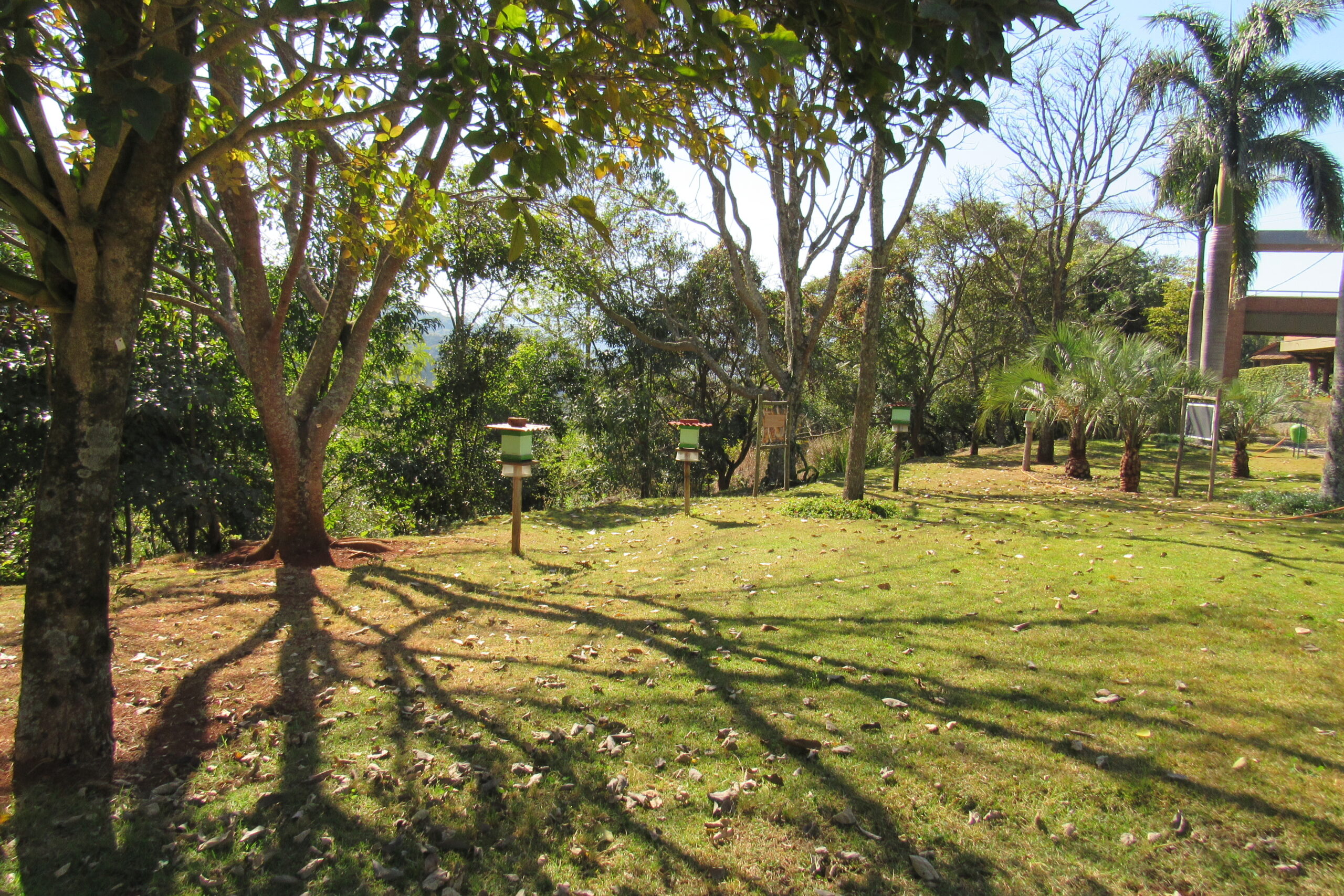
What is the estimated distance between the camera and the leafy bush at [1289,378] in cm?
1408

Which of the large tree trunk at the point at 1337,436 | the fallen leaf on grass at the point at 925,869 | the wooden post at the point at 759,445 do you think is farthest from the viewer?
the wooden post at the point at 759,445

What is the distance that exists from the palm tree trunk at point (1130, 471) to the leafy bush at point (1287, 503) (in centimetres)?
148

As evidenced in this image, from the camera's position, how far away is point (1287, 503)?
10.0 metres

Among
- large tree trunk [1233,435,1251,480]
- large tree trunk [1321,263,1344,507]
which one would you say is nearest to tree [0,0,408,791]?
large tree trunk [1321,263,1344,507]

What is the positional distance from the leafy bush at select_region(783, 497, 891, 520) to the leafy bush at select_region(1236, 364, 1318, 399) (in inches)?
332

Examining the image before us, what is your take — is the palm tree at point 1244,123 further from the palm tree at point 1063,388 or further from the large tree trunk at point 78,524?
the large tree trunk at point 78,524

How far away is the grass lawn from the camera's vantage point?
2.76m

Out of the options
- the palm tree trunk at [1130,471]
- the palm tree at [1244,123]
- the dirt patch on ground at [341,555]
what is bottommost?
the dirt patch on ground at [341,555]

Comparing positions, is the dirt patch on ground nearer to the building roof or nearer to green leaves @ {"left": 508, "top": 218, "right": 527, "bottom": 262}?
green leaves @ {"left": 508, "top": 218, "right": 527, "bottom": 262}

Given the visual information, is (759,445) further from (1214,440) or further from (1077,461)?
(1214,440)

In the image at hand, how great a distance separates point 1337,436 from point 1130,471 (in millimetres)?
2568

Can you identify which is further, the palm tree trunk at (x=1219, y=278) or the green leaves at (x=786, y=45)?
the palm tree trunk at (x=1219, y=278)

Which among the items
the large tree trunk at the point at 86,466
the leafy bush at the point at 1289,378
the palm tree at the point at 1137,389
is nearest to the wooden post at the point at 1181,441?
the palm tree at the point at 1137,389

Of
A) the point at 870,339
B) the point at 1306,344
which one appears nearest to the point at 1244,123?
the point at 870,339
